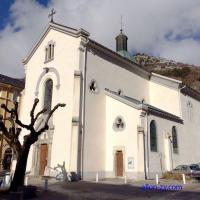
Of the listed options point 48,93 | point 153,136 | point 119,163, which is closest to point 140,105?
point 153,136

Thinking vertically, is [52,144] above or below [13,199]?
above

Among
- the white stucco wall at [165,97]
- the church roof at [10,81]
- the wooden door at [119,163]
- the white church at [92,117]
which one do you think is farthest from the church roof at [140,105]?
the church roof at [10,81]

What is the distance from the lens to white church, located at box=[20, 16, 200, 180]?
21688mm

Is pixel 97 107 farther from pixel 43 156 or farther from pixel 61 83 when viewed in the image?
pixel 43 156

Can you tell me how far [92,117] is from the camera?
902 inches

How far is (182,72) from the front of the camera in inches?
2778

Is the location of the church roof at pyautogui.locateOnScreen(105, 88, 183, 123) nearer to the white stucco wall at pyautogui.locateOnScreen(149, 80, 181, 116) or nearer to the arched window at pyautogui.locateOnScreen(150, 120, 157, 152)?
the arched window at pyautogui.locateOnScreen(150, 120, 157, 152)

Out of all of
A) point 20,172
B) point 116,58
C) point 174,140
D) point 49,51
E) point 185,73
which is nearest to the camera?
point 20,172

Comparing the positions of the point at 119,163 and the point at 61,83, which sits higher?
the point at 61,83

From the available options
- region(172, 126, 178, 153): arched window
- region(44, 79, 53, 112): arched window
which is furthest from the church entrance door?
region(44, 79, 53, 112): arched window

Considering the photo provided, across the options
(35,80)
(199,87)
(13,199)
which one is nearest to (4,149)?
(35,80)

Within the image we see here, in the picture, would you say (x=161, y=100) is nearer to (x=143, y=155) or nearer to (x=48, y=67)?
(x=143, y=155)

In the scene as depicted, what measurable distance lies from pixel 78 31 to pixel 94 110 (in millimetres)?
6792

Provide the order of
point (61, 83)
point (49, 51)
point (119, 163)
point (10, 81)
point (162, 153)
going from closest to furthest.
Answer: point (119, 163), point (61, 83), point (162, 153), point (49, 51), point (10, 81)
